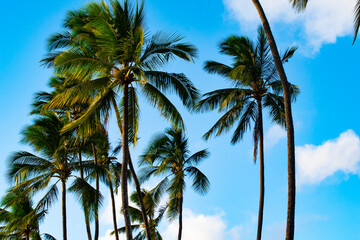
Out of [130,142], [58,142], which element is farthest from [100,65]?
[58,142]

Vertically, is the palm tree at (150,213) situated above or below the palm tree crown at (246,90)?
below

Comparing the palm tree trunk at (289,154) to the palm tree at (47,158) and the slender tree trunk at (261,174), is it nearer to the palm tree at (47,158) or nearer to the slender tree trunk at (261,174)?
the slender tree trunk at (261,174)

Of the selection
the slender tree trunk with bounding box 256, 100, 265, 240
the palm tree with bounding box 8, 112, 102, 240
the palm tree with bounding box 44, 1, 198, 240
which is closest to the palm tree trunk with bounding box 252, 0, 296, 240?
the palm tree with bounding box 44, 1, 198, 240

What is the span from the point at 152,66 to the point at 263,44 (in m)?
6.35

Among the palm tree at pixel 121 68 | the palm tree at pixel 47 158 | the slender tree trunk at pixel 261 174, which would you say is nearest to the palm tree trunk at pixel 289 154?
the palm tree at pixel 121 68

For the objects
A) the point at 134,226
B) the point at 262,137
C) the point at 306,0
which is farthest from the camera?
the point at 134,226

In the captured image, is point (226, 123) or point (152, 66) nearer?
point (152, 66)

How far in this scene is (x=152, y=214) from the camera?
76.1 feet

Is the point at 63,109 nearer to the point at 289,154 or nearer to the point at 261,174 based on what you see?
the point at 261,174

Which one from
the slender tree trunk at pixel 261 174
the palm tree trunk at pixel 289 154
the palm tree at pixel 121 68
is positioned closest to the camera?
the palm tree trunk at pixel 289 154

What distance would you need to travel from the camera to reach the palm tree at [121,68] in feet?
41.6

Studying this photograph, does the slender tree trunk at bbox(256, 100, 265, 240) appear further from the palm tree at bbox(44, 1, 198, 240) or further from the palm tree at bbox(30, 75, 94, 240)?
→ the palm tree at bbox(30, 75, 94, 240)

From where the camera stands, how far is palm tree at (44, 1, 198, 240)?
1268 centimetres

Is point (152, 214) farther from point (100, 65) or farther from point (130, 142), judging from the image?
point (100, 65)
